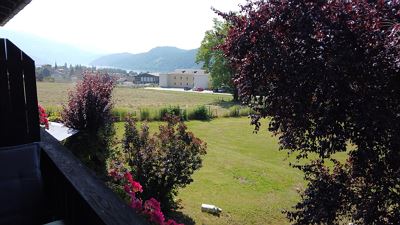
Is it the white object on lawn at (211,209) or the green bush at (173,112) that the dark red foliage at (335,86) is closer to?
the white object on lawn at (211,209)

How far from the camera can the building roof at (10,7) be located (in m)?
4.67

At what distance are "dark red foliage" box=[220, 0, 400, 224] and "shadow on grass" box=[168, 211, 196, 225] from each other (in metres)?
3.93

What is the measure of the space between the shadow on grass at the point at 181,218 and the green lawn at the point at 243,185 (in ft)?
0.47

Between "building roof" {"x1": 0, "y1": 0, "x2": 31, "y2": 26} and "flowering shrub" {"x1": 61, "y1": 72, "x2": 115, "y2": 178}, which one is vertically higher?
"building roof" {"x1": 0, "y1": 0, "x2": 31, "y2": 26}

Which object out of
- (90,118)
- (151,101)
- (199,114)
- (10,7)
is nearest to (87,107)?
(90,118)

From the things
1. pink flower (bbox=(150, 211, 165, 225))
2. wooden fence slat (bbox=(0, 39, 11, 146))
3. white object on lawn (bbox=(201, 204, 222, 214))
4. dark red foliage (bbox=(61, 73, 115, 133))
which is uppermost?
wooden fence slat (bbox=(0, 39, 11, 146))

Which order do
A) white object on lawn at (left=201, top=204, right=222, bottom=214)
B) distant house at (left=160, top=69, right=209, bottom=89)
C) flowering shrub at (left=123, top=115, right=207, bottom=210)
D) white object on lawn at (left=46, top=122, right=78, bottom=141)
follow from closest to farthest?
white object on lawn at (left=46, top=122, right=78, bottom=141) → flowering shrub at (left=123, top=115, right=207, bottom=210) → white object on lawn at (left=201, top=204, right=222, bottom=214) → distant house at (left=160, top=69, right=209, bottom=89)

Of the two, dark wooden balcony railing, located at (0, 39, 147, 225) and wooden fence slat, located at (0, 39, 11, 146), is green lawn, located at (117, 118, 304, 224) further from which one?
wooden fence slat, located at (0, 39, 11, 146)

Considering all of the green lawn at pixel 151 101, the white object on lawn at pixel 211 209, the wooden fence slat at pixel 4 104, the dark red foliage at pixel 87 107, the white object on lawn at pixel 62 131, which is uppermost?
the wooden fence slat at pixel 4 104

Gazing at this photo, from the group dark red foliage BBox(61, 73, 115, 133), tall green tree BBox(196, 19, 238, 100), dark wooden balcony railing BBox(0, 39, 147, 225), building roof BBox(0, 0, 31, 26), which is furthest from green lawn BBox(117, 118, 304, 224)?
tall green tree BBox(196, 19, 238, 100)

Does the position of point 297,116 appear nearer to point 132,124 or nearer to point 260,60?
point 260,60

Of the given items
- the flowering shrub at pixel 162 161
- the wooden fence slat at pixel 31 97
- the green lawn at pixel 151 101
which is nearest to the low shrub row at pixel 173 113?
the green lawn at pixel 151 101

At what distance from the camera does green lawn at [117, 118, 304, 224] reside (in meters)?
8.79

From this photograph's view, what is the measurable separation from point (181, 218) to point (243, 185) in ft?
12.3
